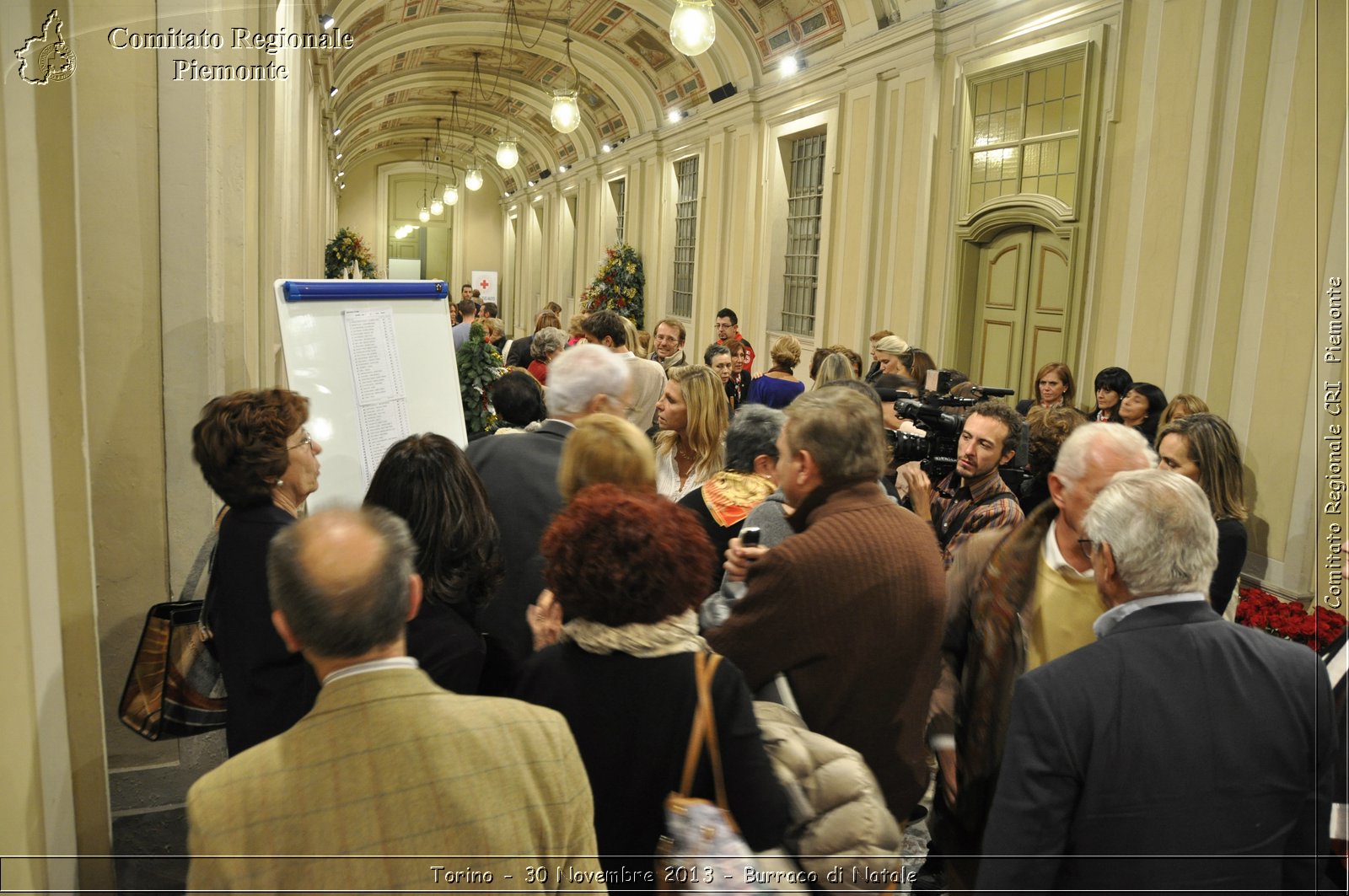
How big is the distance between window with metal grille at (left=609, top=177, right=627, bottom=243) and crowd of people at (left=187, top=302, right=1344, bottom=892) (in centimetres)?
1589

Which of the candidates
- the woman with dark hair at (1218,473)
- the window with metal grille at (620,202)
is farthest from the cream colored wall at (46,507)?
the window with metal grille at (620,202)

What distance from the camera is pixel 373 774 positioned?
1315mm

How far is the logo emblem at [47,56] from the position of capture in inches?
82.4

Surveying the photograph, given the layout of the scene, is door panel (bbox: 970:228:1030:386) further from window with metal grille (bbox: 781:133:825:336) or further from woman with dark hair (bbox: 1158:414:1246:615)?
woman with dark hair (bbox: 1158:414:1246:615)

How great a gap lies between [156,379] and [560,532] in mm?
2147

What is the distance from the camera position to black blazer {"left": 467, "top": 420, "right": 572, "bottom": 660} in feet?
9.12

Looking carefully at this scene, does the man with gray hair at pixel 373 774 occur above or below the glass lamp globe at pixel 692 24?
below

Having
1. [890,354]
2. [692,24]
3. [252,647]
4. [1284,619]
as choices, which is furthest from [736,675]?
[692,24]

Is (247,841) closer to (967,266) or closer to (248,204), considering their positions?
(248,204)

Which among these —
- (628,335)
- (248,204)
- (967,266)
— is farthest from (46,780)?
(967,266)

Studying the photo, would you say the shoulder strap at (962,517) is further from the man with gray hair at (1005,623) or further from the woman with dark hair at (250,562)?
the woman with dark hair at (250,562)

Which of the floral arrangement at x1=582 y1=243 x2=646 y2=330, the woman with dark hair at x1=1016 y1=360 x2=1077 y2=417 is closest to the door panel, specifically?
the woman with dark hair at x1=1016 y1=360 x2=1077 y2=417

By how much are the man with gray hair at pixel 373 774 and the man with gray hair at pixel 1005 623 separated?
130 centimetres

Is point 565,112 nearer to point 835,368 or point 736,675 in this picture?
point 835,368
